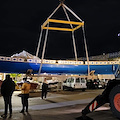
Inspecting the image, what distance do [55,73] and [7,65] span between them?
20.4 ft

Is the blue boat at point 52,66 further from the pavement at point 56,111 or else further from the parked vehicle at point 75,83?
the pavement at point 56,111

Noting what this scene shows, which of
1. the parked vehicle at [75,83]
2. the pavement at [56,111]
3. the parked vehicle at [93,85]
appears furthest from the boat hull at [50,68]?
the pavement at [56,111]

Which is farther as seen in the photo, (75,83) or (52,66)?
(75,83)

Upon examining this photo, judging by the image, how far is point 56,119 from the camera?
770 centimetres

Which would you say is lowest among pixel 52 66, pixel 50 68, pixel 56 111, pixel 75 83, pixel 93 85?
pixel 56 111

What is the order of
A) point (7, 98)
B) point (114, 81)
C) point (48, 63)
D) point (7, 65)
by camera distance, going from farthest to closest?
point (48, 63), point (7, 65), point (7, 98), point (114, 81)

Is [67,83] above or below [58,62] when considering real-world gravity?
below

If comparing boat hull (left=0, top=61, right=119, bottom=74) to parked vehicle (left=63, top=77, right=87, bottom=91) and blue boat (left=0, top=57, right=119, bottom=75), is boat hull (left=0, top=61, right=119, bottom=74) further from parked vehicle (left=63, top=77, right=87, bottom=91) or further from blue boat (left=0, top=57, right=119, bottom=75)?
parked vehicle (left=63, top=77, right=87, bottom=91)

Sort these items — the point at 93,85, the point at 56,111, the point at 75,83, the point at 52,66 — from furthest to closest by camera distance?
the point at 93,85 → the point at 75,83 → the point at 52,66 → the point at 56,111

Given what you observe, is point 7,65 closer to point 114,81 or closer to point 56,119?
point 56,119

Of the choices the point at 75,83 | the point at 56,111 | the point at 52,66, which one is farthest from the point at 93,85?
the point at 56,111

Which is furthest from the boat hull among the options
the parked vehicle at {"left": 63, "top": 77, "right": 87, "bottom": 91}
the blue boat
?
the parked vehicle at {"left": 63, "top": 77, "right": 87, "bottom": 91}

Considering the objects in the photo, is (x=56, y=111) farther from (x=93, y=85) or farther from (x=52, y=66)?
(x=93, y=85)

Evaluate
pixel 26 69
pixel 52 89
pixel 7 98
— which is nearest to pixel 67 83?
pixel 52 89
